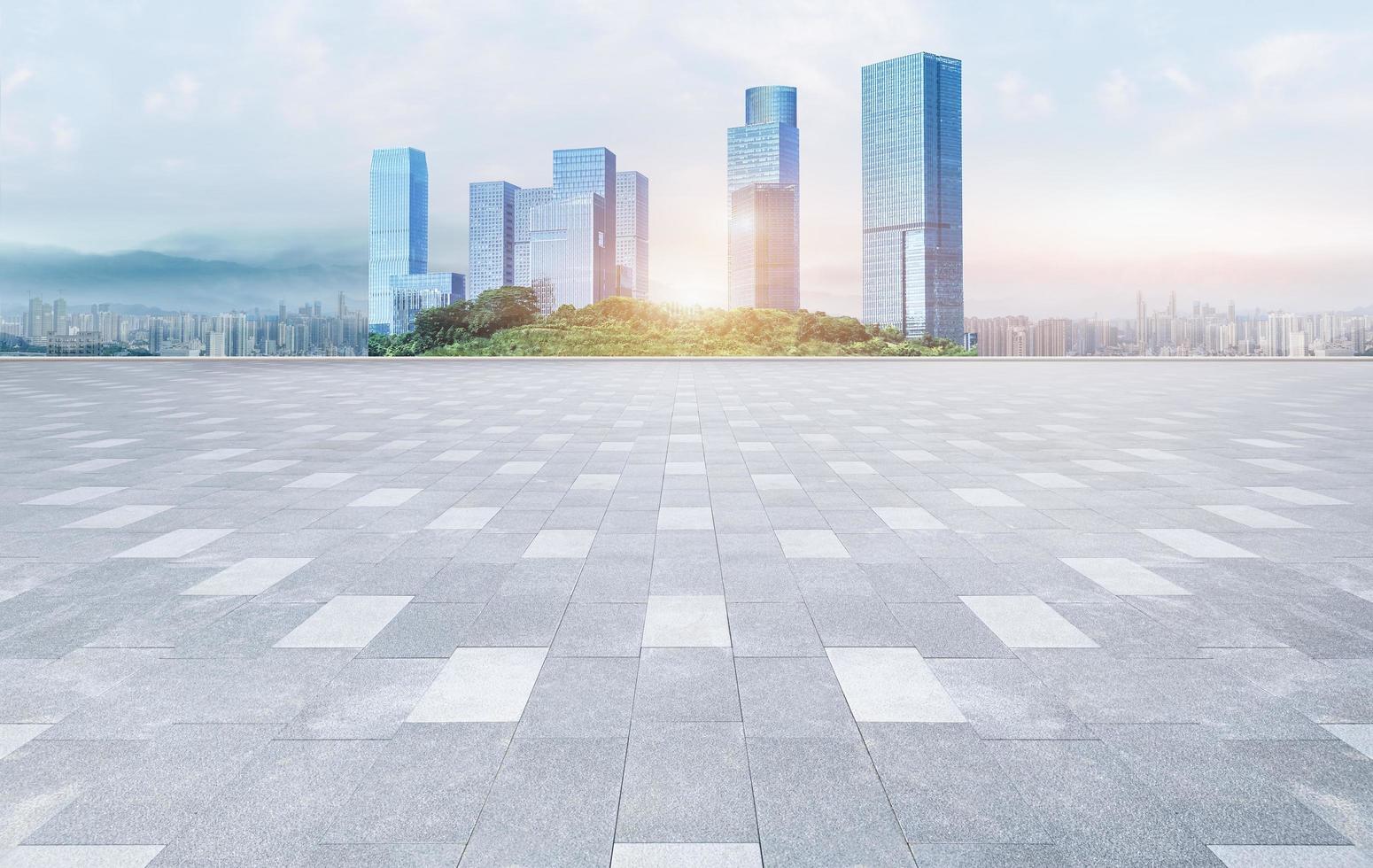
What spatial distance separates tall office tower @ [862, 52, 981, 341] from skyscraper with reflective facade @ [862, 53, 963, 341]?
194 mm

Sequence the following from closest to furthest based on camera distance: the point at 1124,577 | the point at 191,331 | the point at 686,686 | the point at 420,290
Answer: the point at 686,686, the point at 1124,577, the point at 191,331, the point at 420,290

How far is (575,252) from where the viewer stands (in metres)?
177

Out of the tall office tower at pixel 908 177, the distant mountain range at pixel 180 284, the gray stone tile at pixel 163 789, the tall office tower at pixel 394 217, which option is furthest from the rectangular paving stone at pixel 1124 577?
the tall office tower at pixel 394 217

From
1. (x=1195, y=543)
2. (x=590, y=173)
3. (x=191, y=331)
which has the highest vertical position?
(x=590, y=173)

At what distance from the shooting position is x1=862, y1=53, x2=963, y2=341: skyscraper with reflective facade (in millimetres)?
165250

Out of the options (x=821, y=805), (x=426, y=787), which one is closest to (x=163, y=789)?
(x=426, y=787)

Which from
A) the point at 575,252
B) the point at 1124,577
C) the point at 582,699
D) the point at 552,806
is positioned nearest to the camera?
the point at 552,806

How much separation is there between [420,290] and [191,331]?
131 m

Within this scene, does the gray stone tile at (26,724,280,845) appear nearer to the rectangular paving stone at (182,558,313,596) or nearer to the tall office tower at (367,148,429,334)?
the rectangular paving stone at (182,558,313,596)

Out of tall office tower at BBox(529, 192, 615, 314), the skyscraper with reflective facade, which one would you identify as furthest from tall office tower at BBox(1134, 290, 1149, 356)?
tall office tower at BBox(529, 192, 615, 314)

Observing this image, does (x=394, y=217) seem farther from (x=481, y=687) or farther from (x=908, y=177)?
(x=481, y=687)

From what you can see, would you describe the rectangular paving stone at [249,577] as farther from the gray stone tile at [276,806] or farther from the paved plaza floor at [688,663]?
the gray stone tile at [276,806]

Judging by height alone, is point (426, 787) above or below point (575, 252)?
below

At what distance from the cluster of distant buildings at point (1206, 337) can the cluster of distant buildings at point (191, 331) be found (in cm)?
3264
